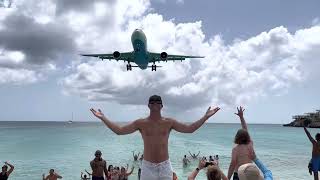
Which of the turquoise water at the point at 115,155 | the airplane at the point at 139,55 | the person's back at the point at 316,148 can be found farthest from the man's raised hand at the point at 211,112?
the airplane at the point at 139,55

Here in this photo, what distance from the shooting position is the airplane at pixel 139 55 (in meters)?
33.2

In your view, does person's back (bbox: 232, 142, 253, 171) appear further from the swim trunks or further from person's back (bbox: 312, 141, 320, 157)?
person's back (bbox: 312, 141, 320, 157)

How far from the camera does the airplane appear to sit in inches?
1307

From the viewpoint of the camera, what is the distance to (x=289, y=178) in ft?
89.9

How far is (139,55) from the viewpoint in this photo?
34062 millimetres

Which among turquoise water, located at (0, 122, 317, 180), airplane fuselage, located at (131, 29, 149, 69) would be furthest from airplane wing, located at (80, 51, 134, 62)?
turquoise water, located at (0, 122, 317, 180)

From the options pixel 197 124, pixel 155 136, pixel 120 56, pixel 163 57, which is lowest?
pixel 155 136

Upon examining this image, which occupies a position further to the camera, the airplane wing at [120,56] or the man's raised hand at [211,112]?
the airplane wing at [120,56]

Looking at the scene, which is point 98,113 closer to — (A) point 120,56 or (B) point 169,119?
(B) point 169,119

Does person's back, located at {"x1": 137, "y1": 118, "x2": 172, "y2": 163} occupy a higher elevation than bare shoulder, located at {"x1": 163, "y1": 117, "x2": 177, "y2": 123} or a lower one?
lower

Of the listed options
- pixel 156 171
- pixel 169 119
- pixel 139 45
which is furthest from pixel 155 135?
pixel 139 45

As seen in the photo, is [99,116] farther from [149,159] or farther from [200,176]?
[200,176]

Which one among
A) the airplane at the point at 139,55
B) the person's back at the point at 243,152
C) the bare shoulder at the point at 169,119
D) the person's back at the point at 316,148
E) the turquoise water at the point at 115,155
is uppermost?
the airplane at the point at 139,55

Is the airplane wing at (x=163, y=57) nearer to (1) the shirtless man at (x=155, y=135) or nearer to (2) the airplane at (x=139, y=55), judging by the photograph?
(2) the airplane at (x=139, y=55)
